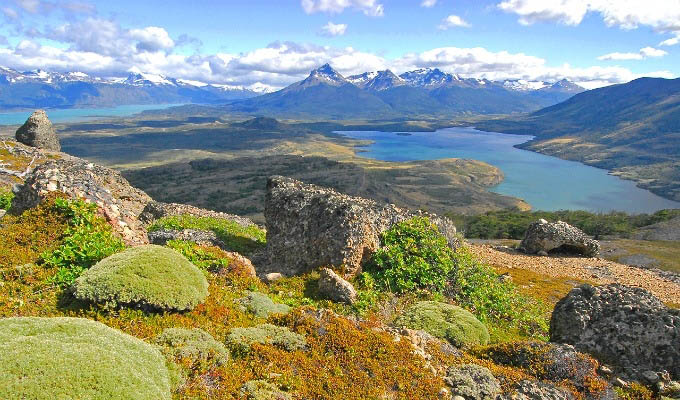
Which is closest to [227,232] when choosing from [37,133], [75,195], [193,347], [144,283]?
[75,195]

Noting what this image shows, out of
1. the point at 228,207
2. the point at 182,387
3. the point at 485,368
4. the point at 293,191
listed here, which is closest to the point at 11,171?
the point at 293,191

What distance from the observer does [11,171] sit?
38656 mm

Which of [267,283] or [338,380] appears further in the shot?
[267,283]

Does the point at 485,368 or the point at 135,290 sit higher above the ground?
the point at 135,290

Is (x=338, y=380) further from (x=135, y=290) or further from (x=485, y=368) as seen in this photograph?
(x=135, y=290)

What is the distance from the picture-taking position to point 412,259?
17.3 meters

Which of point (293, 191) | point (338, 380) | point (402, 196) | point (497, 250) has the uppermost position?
point (293, 191)

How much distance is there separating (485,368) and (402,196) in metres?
171

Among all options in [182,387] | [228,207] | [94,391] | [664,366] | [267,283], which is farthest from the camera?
[228,207]

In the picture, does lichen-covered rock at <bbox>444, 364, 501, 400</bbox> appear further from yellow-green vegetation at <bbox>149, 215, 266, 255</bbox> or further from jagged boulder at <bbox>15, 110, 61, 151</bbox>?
jagged boulder at <bbox>15, 110, 61, 151</bbox>

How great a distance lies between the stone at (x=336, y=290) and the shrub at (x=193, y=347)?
575 centimetres

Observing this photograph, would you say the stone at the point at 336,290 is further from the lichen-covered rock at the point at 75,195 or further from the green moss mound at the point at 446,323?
the lichen-covered rock at the point at 75,195

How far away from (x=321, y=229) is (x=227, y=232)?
28.2ft

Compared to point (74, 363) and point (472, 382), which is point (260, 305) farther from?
point (472, 382)
